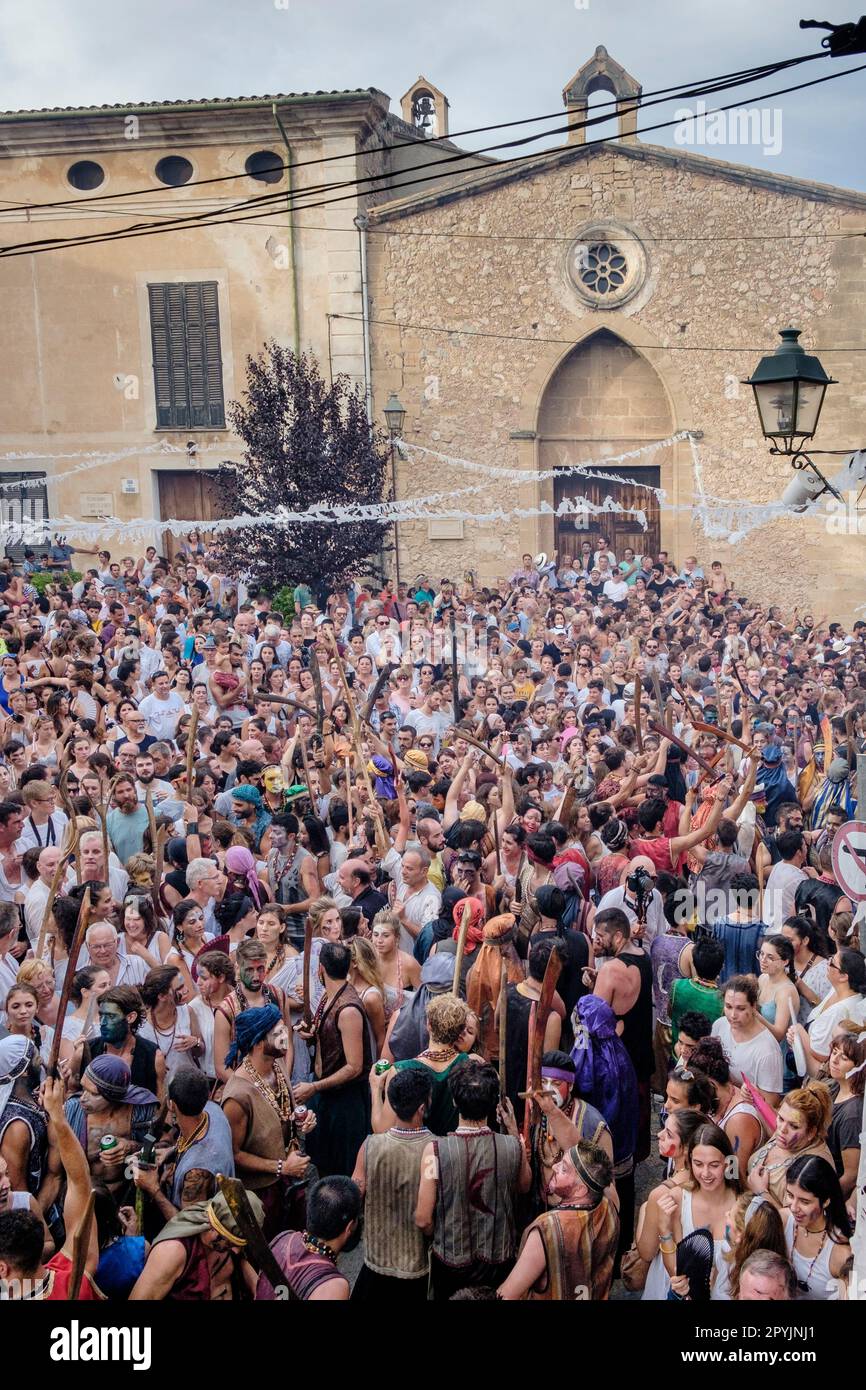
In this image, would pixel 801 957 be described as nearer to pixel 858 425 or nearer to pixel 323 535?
pixel 323 535

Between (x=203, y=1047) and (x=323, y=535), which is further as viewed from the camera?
(x=323, y=535)

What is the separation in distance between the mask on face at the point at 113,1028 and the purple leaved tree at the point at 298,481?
45.8 ft

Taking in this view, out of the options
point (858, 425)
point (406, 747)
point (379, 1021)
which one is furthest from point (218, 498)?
point (379, 1021)

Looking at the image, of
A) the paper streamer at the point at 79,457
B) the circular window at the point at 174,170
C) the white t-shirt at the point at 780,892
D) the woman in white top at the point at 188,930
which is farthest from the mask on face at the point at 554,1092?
the circular window at the point at 174,170

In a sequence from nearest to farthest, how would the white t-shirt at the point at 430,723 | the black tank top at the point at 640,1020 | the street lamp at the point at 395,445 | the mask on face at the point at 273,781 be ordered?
the black tank top at the point at 640,1020, the mask on face at the point at 273,781, the white t-shirt at the point at 430,723, the street lamp at the point at 395,445

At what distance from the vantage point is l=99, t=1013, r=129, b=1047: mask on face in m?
4.87

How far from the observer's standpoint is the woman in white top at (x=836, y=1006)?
521cm

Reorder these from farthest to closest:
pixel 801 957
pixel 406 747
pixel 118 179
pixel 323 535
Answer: pixel 118 179, pixel 323 535, pixel 406 747, pixel 801 957

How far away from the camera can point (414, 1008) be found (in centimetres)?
539

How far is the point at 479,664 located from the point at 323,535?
5652mm

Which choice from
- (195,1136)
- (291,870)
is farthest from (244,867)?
(195,1136)

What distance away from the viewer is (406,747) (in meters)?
9.87

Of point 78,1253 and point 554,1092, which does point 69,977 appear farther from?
point 554,1092

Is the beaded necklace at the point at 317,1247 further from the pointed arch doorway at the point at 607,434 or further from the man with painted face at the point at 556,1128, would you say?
the pointed arch doorway at the point at 607,434
